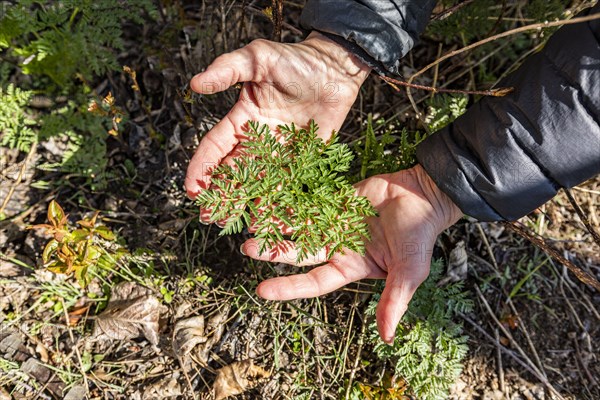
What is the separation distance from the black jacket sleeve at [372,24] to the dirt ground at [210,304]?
56 cm

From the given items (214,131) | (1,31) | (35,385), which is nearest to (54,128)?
(1,31)

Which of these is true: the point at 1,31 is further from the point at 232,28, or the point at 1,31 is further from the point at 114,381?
the point at 114,381

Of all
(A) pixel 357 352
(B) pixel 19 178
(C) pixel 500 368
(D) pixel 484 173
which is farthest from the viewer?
(B) pixel 19 178

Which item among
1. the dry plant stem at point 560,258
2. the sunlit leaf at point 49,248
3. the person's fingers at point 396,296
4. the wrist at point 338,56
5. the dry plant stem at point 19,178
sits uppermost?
the dry plant stem at point 19,178

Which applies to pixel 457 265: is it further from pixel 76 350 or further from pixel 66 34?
pixel 66 34

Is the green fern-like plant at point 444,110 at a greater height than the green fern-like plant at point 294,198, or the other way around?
the green fern-like plant at point 294,198

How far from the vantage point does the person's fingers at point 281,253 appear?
109 inches

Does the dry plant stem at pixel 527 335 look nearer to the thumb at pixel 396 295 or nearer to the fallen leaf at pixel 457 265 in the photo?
the fallen leaf at pixel 457 265

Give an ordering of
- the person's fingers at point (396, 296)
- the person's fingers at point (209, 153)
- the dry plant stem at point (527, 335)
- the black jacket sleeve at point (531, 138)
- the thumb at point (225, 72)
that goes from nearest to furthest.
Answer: the black jacket sleeve at point (531, 138) < the person's fingers at point (396, 296) < the thumb at point (225, 72) < the person's fingers at point (209, 153) < the dry plant stem at point (527, 335)

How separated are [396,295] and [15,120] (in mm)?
2984

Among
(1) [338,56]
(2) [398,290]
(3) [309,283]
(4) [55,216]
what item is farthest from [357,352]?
(4) [55,216]

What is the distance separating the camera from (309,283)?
8.92ft

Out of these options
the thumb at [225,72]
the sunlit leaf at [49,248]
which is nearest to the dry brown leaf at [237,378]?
the sunlit leaf at [49,248]

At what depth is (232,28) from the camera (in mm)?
3775
